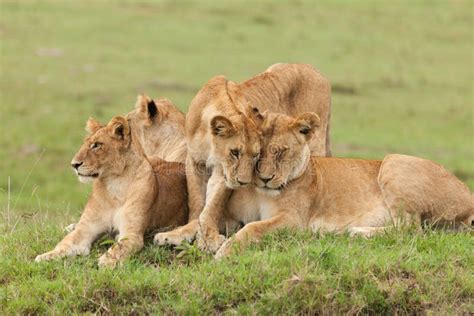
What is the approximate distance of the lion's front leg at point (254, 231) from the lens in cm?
619

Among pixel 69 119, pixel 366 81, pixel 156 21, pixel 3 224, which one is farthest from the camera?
pixel 156 21

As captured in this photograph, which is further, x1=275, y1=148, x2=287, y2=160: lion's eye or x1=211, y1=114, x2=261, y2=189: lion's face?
x1=275, y1=148, x2=287, y2=160: lion's eye

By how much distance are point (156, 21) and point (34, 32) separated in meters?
3.21

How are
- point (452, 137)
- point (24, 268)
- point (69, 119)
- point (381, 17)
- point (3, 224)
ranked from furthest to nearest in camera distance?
point (381, 17), point (452, 137), point (69, 119), point (3, 224), point (24, 268)

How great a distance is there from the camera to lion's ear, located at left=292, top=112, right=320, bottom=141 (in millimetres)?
6453

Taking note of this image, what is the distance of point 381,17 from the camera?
26328 millimetres

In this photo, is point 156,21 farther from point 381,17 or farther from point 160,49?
point 381,17

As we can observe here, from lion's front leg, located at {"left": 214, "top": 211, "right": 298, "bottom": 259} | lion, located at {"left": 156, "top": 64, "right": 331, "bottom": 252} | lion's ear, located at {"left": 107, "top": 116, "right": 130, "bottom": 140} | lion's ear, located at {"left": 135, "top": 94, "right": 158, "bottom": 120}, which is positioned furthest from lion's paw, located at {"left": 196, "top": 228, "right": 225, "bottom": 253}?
lion's ear, located at {"left": 135, "top": 94, "right": 158, "bottom": 120}

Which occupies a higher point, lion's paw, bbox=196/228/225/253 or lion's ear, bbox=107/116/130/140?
lion's ear, bbox=107/116/130/140

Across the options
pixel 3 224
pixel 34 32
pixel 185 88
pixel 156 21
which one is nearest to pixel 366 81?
pixel 185 88

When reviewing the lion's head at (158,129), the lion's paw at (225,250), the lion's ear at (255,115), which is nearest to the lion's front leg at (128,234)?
the lion's paw at (225,250)

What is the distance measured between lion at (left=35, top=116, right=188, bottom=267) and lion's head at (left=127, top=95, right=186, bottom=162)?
4.67 feet

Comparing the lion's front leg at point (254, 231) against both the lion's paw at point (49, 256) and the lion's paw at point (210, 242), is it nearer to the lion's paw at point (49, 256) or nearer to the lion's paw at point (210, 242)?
the lion's paw at point (210, 242)

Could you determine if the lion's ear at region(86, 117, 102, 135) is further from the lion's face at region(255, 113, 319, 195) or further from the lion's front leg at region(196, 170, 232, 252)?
the lion's face at region(255, 113, 319, 195)
